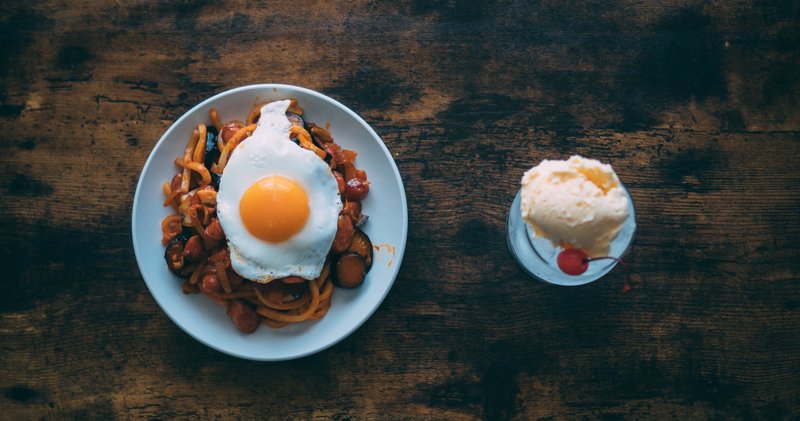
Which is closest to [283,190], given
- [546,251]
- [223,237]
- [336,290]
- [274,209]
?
[274,209]

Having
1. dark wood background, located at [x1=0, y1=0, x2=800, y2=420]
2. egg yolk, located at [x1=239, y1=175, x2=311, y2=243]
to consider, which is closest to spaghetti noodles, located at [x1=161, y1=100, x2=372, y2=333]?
egg yolk, located at [x1=239, y1=175, x2=311, y2=243]

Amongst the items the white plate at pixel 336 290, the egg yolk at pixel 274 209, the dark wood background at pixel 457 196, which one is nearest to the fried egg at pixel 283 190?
the egg yolk at pixel 274 209

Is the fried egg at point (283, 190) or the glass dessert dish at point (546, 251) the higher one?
the fried egg at point (283, 190)

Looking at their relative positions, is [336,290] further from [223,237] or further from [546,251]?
[546,251]

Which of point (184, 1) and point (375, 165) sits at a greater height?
point (184, 1)

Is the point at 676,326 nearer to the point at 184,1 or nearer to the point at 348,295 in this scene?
the point at 348,295

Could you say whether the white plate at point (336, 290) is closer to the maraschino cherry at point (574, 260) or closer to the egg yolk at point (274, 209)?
the egg yolk at point (274, 209)

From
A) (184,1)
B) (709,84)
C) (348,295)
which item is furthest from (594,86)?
(184,1)
